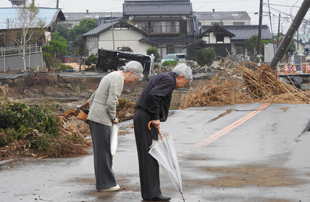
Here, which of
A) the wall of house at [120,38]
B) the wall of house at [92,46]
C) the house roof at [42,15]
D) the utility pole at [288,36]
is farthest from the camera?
the wall of house at [92,46]

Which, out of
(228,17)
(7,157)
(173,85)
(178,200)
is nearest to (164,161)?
(178,200)

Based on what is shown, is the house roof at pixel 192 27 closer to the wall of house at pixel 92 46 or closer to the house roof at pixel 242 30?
the house roof at pixel 242 30

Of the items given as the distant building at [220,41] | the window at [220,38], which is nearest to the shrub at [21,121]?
the distant building at [220,41]

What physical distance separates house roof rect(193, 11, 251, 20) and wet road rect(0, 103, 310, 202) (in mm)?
80233

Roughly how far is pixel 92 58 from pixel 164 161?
39904mm

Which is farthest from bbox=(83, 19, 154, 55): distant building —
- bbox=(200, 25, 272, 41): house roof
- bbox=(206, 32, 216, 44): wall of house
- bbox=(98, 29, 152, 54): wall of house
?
bbox=(200, 25, 272, 41): house roof

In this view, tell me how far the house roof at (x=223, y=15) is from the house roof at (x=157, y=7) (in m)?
29.3

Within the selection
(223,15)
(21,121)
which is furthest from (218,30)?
(21,121)

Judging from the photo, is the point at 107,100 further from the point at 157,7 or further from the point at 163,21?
the point at 157,7

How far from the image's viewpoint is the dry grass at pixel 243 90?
58.2ft

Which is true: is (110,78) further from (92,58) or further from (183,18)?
(183,18)

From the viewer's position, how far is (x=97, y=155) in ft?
17.6

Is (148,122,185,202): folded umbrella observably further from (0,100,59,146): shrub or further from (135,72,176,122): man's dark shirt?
(0,100,59,146): shrub

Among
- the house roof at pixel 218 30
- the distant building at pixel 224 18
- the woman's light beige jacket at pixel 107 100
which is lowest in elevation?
the woman's light beige jacket at pixel 107 100
